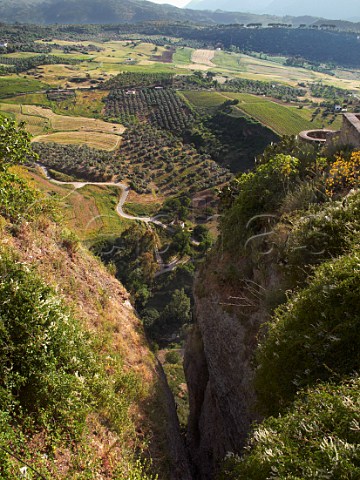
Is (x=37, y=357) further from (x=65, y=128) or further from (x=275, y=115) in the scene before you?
(x=65, y=128)

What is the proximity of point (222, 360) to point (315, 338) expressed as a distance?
6167mm

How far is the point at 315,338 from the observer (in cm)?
704

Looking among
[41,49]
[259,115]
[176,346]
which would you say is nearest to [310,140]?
[176,346]

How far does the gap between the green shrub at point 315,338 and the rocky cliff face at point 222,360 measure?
222 cm

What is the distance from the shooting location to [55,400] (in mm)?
7469

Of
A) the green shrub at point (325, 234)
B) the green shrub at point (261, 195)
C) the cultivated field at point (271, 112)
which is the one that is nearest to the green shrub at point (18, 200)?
the green shrub at point (261, 195)

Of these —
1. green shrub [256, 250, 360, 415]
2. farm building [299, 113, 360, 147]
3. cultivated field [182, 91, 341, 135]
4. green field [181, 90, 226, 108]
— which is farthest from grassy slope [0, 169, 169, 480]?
green field [181, 90, 226, 108]

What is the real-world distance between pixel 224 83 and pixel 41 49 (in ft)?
360

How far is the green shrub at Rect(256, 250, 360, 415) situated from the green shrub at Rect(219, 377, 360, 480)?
591 mm

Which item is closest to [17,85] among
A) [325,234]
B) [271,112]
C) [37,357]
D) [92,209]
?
[271,112]

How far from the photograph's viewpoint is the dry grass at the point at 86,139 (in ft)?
300

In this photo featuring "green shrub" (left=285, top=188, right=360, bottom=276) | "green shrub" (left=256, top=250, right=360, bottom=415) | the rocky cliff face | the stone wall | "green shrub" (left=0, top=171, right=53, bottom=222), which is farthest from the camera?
the stone wall

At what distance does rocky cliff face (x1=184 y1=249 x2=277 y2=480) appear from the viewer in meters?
11.0

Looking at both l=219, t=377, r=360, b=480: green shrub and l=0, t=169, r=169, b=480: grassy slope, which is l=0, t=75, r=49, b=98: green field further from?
l=219, t=377, r=360, b=480: green shrub
